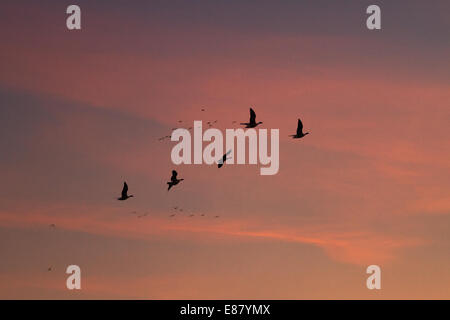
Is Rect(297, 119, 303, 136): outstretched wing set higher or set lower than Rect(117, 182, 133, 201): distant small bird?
higher

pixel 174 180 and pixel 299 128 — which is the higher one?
pixel 299 128

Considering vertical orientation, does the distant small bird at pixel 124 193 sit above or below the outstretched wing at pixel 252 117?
below

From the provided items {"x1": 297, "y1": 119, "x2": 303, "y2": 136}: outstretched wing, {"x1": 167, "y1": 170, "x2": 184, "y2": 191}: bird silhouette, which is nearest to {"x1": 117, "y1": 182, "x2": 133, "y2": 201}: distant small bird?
{"x1": 167, "y1": 170, "x2": 184, "y2": 191}: bird silhouette

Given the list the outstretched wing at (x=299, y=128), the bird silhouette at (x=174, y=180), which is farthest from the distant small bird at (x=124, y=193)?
the outstretched wing at (x=299, y=128)

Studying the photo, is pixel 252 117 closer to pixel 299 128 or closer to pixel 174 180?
pixel 299 128

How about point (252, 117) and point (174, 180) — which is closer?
point (252, 117)

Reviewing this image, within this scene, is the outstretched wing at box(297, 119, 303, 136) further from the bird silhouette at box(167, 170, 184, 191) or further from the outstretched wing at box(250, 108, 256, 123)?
the bird silhouette at box(167, 170, 184, 191)

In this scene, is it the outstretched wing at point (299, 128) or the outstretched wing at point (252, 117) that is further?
the outstretched wing at point (299, 128)

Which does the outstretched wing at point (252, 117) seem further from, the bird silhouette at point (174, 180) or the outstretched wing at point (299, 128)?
the bird silhouette at point (174, 180)
